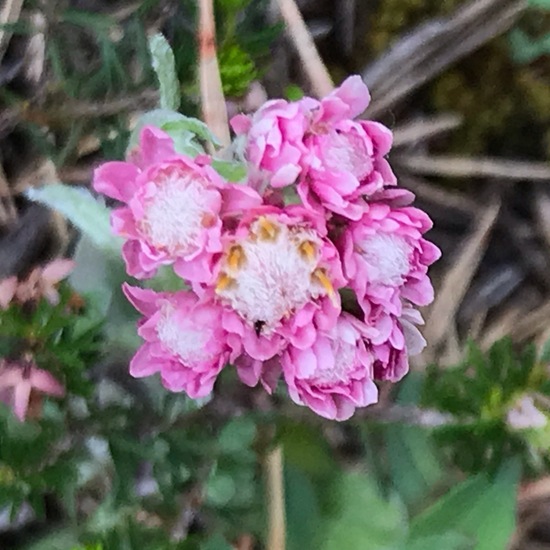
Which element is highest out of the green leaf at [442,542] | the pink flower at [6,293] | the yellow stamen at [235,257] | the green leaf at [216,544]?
the yellow stamen at [235,257]

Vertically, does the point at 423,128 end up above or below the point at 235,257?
below

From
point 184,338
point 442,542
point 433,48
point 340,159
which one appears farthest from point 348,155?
point 433,48

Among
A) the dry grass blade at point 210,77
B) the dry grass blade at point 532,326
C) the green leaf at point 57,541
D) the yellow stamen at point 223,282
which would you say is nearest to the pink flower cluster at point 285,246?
the yellow stamen at point 223,282

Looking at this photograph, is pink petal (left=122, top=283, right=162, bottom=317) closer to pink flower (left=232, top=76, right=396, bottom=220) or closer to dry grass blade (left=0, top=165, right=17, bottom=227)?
pink flower (left=232, top=76, right=396, bottom=220)

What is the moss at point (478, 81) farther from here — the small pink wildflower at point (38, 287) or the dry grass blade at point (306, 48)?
the small pink wildflower at point (38, 287)

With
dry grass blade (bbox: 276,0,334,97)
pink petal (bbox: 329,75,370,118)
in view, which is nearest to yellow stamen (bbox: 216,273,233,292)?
pink petal (bbox: 329,75,370,118)

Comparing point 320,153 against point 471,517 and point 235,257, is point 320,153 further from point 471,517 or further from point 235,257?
point 471,517

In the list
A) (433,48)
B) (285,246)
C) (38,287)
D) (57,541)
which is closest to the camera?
(285,246)
